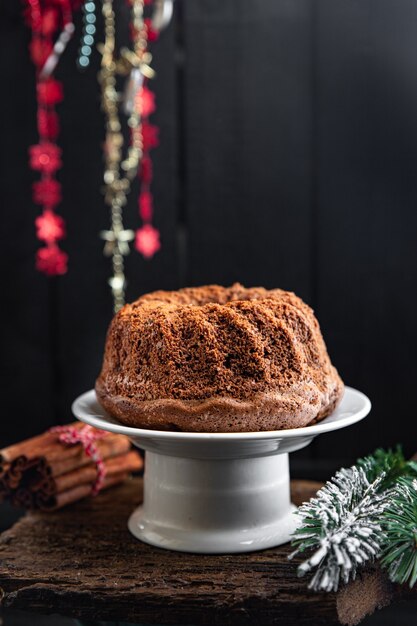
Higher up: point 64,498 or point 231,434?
point 231,434

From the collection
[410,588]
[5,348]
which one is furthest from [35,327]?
[410,588]

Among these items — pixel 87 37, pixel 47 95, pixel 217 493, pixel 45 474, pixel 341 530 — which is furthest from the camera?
pixel 87 37

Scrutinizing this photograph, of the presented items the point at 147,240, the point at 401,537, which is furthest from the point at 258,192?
the point at 401,537

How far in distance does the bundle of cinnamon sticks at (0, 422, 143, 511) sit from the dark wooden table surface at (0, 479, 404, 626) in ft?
0.36

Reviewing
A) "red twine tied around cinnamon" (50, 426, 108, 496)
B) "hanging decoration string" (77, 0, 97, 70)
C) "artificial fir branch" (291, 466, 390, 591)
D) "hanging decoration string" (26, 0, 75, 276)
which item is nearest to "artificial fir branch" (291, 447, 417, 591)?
"artificial fir branch" (291, 466, 390, 591)

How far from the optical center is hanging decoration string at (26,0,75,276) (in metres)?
1.57

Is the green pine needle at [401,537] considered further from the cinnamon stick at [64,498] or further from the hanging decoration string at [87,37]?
the hanging decoration string at [87,37]

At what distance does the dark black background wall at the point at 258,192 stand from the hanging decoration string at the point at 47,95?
8 centimetres

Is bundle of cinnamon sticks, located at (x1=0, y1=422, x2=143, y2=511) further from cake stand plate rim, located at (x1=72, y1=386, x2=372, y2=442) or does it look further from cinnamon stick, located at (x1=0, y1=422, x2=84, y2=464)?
cake stand plate rim, located at (x1=72, y1=386, x2=372, y2=442)

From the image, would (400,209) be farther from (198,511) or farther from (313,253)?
(198,511)

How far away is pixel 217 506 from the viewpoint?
115cm

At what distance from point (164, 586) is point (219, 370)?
0.28 metres

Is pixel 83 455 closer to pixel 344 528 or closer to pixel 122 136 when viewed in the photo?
pixel 344 528

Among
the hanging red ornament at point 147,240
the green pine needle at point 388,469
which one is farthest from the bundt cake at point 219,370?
the hanging red ornament at point 147,240
